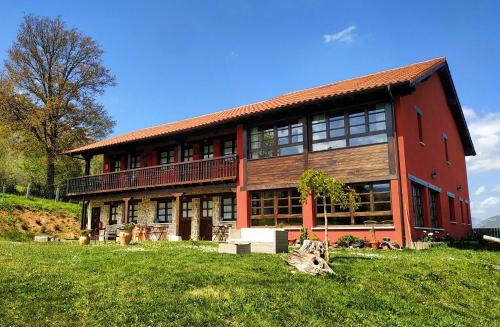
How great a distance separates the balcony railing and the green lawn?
27.1 feet

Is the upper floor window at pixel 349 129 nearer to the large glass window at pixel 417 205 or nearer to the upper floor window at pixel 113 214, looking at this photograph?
the large glass window at pixel 417 205

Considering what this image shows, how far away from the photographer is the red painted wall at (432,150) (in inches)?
567

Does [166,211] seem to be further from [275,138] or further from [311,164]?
[311,164]

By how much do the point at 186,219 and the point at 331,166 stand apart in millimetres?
8769

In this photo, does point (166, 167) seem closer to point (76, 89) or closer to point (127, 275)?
point (127, 275)

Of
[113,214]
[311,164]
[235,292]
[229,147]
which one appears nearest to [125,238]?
[229,147]

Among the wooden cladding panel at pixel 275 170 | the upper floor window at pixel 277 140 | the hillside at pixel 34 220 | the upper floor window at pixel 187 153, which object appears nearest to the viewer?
the wooden cladding panel at pixel 275 170

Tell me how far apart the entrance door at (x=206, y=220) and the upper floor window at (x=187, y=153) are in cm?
256

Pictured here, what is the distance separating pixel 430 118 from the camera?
61.0ft

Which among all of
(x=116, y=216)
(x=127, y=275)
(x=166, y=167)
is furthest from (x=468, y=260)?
(x=116, y=216)

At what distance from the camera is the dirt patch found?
22.7m

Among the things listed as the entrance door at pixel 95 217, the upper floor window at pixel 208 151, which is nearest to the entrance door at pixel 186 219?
the upper floor window at pixel 208 151

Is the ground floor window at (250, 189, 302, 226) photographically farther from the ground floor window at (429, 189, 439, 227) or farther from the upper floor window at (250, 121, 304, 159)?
the ground floor window at (429, 189, 439, 227)

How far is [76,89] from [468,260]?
30.3m
